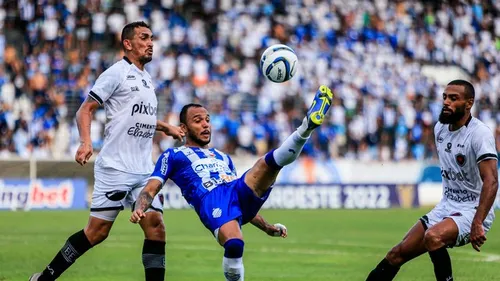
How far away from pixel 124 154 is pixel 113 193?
0.42 metres

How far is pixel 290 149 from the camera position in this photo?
27.1 ft

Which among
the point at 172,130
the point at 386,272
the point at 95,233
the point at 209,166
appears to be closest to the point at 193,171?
the point at 209,166

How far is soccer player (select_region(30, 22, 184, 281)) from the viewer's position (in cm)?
945

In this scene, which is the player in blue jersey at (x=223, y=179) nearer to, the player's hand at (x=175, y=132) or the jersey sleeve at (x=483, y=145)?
the player's hand at (x=175, y=132)

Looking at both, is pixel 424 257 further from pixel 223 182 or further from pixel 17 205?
pixel 17 205

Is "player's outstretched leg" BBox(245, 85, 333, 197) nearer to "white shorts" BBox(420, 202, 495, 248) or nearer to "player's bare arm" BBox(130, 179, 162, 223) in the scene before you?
"player's bare arm" BBox(130, 179, 162, 223)

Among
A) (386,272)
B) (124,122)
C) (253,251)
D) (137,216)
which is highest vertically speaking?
(124,122)

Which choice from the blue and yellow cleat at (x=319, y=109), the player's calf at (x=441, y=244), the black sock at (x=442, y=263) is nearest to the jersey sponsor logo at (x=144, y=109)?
the blue and yellow cleat at (x=319, y=109)

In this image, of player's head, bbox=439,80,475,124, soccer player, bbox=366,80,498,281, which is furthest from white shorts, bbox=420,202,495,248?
player's head, bbox=439,80,475,124

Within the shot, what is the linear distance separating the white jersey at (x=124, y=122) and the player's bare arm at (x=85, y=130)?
161 millimetres

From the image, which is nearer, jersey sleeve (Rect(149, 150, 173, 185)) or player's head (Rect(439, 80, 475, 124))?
jersey sleeve (Rect(149, 150, 173, 185))

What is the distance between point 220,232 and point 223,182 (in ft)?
2.14

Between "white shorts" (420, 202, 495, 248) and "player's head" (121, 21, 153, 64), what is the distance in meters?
3.32

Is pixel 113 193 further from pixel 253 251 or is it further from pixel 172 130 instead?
pixel 253 251
